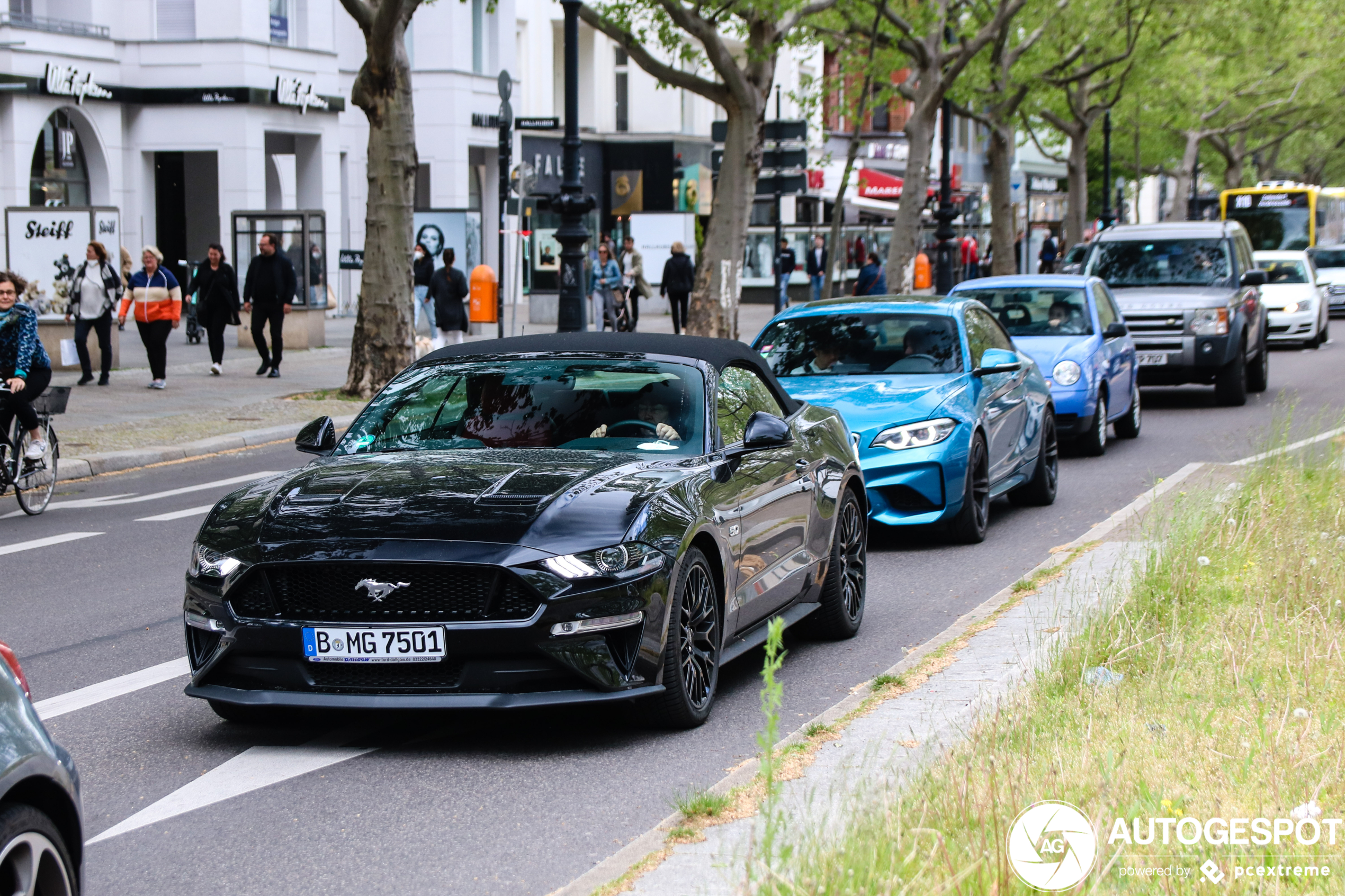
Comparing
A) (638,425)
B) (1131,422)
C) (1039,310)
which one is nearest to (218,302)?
(1039,310)

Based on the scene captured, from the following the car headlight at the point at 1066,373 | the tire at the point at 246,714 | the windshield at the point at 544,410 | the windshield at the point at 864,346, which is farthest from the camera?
the car headlight at the point at 1066,373

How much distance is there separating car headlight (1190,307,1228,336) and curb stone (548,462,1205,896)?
8.59 m

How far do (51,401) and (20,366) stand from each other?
60 cm

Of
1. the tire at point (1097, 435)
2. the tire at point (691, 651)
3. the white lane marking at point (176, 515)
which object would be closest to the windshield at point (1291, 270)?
the tire at point (1097, 435)

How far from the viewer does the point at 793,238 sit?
5016 cm

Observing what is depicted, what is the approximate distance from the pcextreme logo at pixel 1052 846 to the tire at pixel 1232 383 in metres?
17.1

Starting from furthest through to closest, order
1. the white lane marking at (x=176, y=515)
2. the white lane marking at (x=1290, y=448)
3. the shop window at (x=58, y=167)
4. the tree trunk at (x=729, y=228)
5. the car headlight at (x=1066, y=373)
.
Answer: the shop window at (x=58, y=167), the tree trunk at (x=729, y=228), the car headlight at (x=1066, y=373), the white lane marking at (x=176, y=515), the white lane marking at (x=1290, y=448)

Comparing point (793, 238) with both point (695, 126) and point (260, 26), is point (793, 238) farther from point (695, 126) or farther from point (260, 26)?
point (260, 26)

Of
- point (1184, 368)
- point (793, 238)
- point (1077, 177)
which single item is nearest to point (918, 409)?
point (1184, 368)

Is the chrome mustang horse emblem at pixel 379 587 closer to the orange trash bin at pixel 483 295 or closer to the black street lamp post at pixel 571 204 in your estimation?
the black street lamp post at pixel 571 204

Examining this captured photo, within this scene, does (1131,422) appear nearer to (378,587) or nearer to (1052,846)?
(378,587)

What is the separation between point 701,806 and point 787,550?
2628 millimetres

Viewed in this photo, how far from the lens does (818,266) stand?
46.9m

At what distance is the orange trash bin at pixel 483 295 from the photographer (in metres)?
28.2
